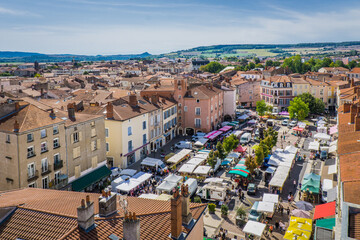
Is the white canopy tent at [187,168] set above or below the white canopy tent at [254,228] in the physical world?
above

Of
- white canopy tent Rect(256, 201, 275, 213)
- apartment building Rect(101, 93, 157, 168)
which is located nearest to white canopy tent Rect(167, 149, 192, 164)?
apartment building Rect(101, 93, 157, 168)

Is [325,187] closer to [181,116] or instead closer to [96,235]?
[96,235]

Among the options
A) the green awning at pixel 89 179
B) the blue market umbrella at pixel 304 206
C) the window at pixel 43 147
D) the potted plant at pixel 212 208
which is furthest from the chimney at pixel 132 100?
the blue market umbrella at pixel 304 206

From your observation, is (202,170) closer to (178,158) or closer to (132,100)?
(178,158)

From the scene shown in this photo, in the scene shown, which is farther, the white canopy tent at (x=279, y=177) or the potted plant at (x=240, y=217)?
the white canopy tent at (x=279, y=177)

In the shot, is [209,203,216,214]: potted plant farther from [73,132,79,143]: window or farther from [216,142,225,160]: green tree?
[73,132,79,143]: window

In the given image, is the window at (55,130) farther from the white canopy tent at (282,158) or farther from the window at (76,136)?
the white canopy tent at (282,158)
